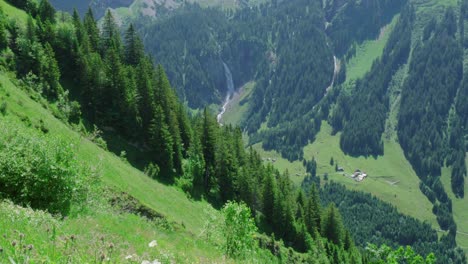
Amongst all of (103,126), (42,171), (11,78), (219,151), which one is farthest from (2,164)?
(219,151)

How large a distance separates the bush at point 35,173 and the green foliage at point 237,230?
17399 millimetres

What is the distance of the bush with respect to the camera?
26.0 m

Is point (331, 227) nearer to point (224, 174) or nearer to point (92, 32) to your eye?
point (224, 174)

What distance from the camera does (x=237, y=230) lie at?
42.5 m

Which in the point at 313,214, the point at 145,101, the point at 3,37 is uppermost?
the point at 3,37

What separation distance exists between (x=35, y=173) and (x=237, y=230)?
21.4 m

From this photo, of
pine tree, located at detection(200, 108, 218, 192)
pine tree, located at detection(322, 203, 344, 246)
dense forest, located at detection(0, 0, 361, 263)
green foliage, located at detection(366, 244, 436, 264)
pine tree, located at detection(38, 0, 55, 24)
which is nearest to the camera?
green foliage, located at detection(366, 244, 436, 264)

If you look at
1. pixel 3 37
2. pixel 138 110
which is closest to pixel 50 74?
pixel 3 37

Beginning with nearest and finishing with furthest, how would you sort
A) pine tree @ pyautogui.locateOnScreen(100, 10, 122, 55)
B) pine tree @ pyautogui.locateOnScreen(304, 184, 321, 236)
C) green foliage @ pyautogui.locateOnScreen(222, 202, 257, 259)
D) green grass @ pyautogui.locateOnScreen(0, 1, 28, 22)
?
green foliage @ pyautogui.locateOnScreen(222, 202, 257, 259)
green grass @ pyautogui.locateOnScreen(0, 1, 28, 22)
pine tree @ pyautogui.locateOnScreen(100, 10, 122, 55)
pine tree @ pyautogui.locateOnScreen(304, 184, 321, 236)

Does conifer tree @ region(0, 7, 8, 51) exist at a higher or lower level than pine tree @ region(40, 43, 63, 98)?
higher

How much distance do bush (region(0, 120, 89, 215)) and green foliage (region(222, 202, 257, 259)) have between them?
57.1 ft

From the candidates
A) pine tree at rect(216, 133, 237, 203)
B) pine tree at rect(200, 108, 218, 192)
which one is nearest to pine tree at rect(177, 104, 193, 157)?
pine tree at rect(200, 108, 218, 192)

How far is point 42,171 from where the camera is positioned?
26.9m

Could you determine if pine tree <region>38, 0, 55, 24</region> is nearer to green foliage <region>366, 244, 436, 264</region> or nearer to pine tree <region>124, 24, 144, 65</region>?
pine tree <region>124, 24, 144, 65</region>
